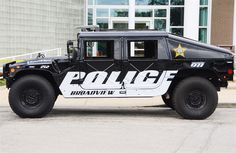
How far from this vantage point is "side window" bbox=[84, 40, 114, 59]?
9477 mm

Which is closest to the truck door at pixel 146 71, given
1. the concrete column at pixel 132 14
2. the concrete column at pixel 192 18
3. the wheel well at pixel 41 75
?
the wheel well at pixel 41 75

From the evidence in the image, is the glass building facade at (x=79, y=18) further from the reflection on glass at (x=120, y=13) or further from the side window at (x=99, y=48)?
the side window at (x=99, y=48)

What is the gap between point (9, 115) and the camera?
10.1 metres

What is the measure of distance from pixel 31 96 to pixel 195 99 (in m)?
3.50

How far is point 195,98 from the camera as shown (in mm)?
9430

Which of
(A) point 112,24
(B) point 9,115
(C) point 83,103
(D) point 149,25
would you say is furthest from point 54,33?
(B) point 9,115

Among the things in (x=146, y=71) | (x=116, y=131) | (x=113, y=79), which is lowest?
(x=116, y=131)

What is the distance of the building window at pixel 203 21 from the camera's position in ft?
71.0

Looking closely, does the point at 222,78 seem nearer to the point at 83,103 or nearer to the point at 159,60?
the point at 159,60

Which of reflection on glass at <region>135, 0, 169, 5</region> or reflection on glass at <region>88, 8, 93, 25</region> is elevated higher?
reflection on glass at <region>135, 0, 169, 5</region>

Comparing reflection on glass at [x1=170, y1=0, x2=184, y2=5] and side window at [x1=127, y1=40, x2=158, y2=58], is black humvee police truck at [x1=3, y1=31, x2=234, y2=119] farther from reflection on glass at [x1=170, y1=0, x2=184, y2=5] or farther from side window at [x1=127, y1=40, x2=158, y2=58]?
reflection on glass at [x1=170, y1=0, x2=184, y2=5]

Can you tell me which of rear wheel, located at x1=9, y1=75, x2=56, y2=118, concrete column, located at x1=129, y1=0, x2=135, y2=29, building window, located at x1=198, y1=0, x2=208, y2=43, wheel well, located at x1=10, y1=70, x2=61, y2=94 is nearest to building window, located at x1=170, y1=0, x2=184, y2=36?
building window, located at x1=198, y1=0, x2=208, y2=43

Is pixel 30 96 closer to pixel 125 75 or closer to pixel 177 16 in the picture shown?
pixel 125 75

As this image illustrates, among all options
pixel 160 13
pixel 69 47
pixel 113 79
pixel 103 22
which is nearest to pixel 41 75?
pixel 69 47
